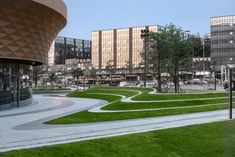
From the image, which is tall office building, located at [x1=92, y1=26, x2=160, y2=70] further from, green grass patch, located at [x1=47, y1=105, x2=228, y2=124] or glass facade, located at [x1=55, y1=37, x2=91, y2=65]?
green grass patch, located at [x1=47, y1=105, x2=228, y2=124]

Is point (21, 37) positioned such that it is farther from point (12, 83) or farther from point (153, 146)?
point (153, 146)

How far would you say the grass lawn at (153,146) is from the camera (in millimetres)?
12870

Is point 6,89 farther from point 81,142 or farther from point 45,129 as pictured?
point 81,142

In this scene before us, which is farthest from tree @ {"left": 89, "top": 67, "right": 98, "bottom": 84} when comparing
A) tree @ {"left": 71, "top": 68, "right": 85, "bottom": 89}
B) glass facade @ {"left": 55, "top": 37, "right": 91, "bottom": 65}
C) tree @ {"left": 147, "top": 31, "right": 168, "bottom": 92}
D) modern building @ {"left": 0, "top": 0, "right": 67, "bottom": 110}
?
modern building @ {"left": 0, "top": 0, "right": 67, "bottom": 110}

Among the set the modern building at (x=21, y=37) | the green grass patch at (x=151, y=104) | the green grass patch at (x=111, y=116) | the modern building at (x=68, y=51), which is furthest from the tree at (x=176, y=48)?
the modern building at (x=68, y=51)

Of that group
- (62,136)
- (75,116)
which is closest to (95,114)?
(75,116)

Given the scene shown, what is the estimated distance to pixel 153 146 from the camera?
14984mm

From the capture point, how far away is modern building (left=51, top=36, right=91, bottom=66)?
18190 cm

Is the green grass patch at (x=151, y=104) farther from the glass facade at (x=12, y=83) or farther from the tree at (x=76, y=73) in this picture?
the tree at (x=76, y=73)

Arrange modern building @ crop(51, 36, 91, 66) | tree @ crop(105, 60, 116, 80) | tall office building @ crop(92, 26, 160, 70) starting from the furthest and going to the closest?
modern building @ crop(51, 36, 91, 66), tall office building @ crop(92, 26, 160, 70), tree @ crop(105, 60, 116, 80)

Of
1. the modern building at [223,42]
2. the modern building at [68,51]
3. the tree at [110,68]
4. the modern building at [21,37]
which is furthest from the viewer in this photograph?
the modern building at [68,51]

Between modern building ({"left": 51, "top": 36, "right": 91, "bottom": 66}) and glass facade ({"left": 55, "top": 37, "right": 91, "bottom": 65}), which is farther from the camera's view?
glass facade ({"left": 55, "top": 37, "right": 91, "bottom": 65})

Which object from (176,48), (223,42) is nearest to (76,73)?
(223,42)

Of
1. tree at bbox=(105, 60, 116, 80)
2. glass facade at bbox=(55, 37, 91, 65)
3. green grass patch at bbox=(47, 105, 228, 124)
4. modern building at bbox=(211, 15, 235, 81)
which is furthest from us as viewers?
glass facade at bbox=(55, 37, 91, 65)
